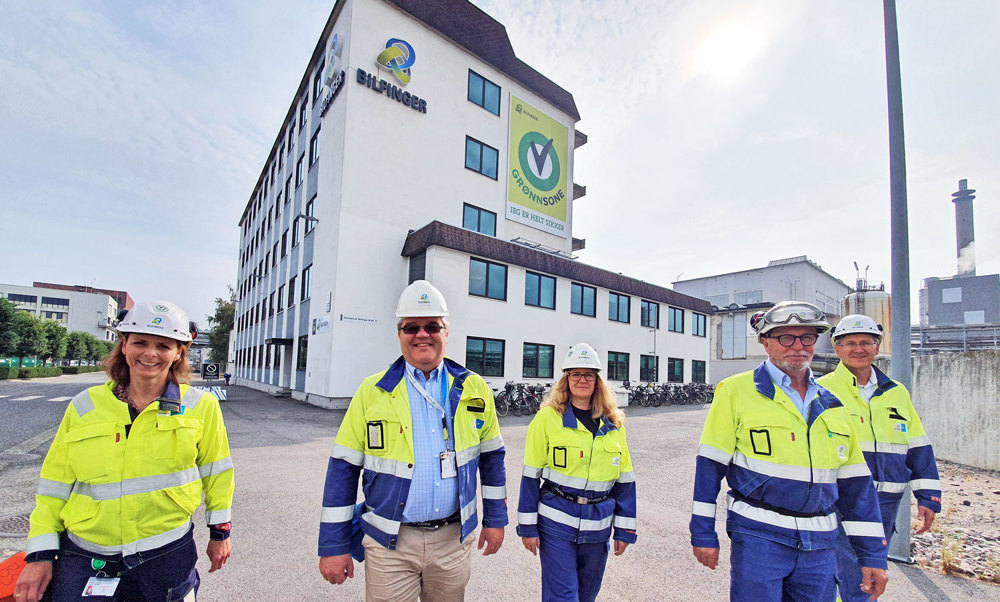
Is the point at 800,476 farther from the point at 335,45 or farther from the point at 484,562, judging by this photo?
the point at 335,45

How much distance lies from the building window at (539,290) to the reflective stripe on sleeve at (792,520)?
18.0 metres

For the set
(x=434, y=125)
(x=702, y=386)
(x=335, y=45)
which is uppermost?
(x=335, y=45)

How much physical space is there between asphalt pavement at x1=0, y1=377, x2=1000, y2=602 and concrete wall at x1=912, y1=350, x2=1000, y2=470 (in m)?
5.68

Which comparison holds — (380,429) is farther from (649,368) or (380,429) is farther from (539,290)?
(649,368)

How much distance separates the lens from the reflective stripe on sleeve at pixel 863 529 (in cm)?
260

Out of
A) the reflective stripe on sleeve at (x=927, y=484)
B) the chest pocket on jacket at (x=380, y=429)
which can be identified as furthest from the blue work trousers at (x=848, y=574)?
the chest pocket on jacket at (x=380, y=429)

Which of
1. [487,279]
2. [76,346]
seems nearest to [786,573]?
[487,279]

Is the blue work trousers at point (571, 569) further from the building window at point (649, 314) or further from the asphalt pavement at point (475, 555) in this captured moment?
the building window at point (649, 314)

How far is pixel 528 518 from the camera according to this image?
2.96 m

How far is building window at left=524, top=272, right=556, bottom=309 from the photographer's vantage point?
20781 millimetres

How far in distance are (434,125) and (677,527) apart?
803 inches

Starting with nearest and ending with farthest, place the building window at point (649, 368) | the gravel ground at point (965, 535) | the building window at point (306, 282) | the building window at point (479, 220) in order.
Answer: the gravel ground at point (965, 535) < the building window at point (306, 282) < the building window at point (479, 220) < the building window at point (649, 368)

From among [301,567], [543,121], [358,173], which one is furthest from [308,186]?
[301,567]

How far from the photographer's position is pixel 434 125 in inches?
856
